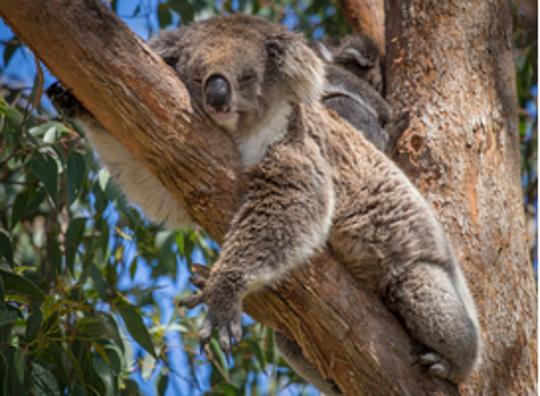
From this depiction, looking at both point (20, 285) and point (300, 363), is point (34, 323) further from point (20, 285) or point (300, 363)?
point (300, 363)

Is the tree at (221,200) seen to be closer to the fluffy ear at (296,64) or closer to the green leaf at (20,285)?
the green leaf at (20,285)

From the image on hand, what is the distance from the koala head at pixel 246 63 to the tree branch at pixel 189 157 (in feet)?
0.67

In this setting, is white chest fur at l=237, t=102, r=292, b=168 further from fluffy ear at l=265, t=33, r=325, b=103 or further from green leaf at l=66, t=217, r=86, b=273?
green leaf at l=66, t=217, r=86, b=273

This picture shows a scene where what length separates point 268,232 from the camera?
255 cm

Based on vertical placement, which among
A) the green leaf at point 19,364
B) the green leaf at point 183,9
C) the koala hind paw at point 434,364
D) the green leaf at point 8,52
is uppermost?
the green leaf at point 8,52

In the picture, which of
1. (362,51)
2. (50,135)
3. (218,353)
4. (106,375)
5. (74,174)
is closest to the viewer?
(106,375)

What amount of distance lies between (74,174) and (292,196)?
87 centimetres

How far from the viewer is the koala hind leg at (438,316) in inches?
105

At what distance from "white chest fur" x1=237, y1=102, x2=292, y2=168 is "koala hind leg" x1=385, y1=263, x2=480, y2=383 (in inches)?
26.5

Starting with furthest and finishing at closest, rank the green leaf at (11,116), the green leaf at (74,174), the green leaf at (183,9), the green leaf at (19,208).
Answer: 1. the green leaf at (183,9)
2. the green leaf at (19,208)
3. the green leaf at (11,116)
4. the green leaf at (74,174)

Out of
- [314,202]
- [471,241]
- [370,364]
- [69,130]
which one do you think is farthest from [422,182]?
[69,130]

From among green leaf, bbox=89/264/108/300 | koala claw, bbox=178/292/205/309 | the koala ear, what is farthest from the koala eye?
green leaf, bbox=89/264/108/300

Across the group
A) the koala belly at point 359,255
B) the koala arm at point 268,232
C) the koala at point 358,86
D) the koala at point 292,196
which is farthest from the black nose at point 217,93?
the koala at point 358,86

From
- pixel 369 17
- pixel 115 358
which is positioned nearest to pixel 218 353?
pixel 115 358
